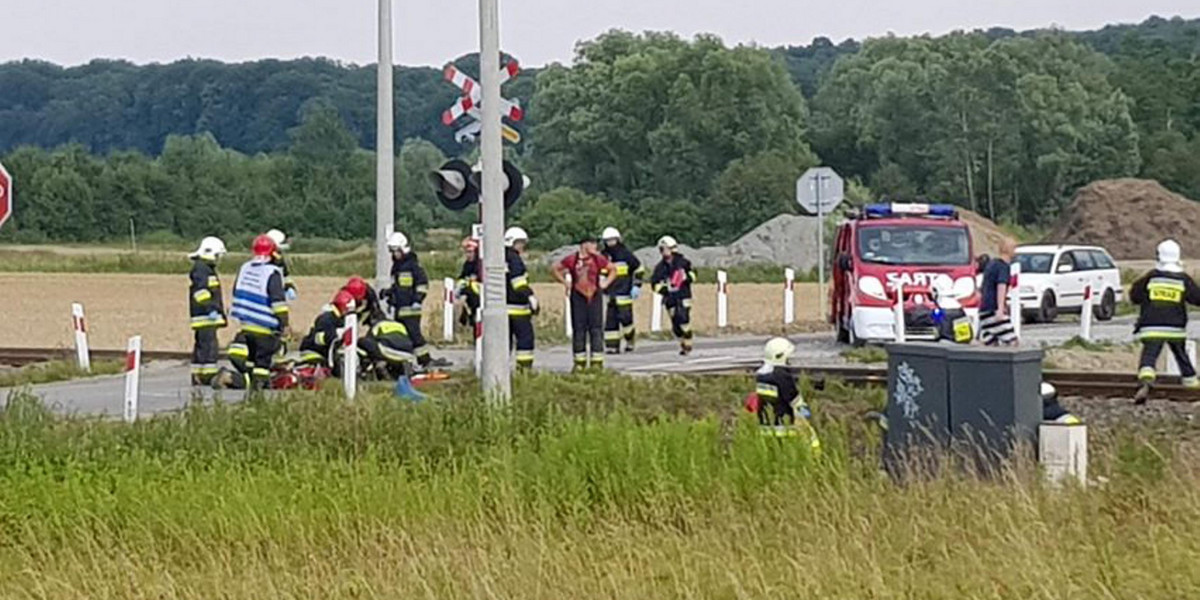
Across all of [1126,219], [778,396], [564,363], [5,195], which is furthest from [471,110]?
[1126,219]

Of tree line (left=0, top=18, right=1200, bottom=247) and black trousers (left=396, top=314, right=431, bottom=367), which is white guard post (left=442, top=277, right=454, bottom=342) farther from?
tree line (left=0, top=18, right=1200, bottom=247)

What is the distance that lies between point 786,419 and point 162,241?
3727 inches

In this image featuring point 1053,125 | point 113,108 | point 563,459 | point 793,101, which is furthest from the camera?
point 113,108

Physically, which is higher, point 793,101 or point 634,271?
point 793,101

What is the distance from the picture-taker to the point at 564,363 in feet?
83.4

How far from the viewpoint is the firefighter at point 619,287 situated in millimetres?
24703

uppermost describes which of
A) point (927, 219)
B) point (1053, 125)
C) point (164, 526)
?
point (1053, 125)

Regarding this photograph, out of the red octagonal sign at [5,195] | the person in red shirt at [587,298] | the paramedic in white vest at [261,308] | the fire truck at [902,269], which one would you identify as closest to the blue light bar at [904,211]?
the fire truck at [902,269]

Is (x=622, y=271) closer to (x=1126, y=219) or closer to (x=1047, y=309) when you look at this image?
(x=1047, y=309)

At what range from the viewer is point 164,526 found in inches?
416

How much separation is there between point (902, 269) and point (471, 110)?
31.7ft

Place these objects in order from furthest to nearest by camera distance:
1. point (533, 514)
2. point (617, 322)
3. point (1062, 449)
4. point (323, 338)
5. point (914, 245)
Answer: point (914, 245) → point (617, 322) → point (323, 338) → point (1062, 449) → point (533, 514)

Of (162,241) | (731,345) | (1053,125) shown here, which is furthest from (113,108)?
(731,345)

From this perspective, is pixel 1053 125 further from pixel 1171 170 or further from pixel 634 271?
pixel 634 271
